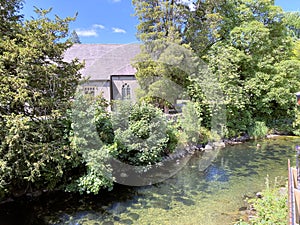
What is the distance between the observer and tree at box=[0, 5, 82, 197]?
6492mm

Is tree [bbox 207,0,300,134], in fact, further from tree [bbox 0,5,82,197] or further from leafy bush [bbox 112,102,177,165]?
tree [bbox 0,5,82,197]

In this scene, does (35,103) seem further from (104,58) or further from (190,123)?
(104,58)

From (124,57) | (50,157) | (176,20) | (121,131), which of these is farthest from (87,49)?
(50,157)

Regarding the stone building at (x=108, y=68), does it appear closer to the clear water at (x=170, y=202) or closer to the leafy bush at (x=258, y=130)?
the leafy bush at (x=258, y=130)

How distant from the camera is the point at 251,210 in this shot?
658cm

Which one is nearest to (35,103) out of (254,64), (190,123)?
(190,123)

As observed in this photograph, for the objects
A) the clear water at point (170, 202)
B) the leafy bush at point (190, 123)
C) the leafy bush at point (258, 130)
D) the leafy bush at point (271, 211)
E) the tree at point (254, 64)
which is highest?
the tree at point (254, 64)

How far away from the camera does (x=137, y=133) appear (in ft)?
29.7

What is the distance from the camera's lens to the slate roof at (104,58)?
19188 mm

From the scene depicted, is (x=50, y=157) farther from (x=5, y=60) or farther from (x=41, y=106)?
(x=5, y=60)

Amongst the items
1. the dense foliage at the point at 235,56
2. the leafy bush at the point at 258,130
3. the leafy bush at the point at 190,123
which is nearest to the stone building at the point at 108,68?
the dense foliage at the point at 235,56

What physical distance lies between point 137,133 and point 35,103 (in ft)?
12.2

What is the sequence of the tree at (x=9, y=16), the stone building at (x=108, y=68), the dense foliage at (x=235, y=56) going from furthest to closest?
the stone building at (x=108, y=68), the dense foliage at (x=235, y=56), the tree at (x=9, y=16)

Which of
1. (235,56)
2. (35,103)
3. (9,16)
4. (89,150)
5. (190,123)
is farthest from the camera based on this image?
(235,56)
